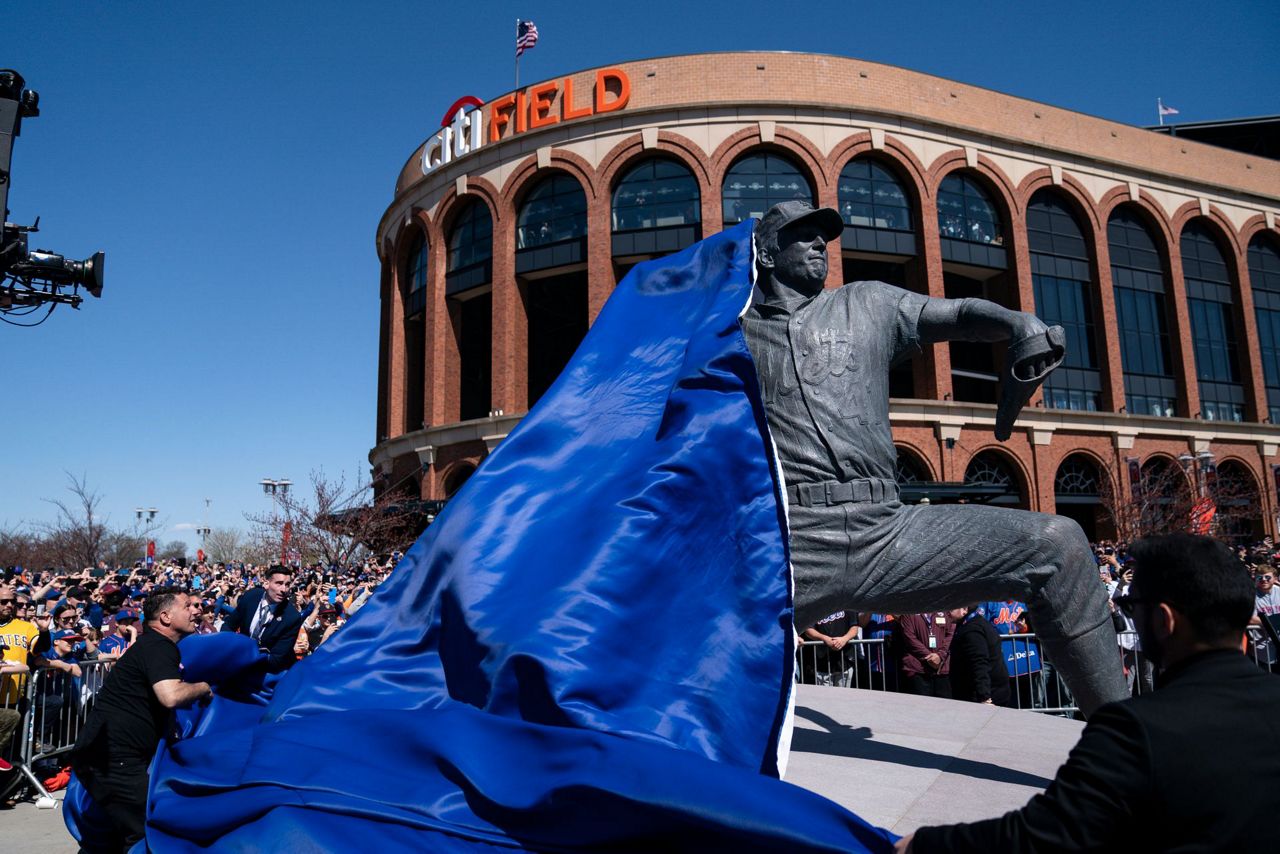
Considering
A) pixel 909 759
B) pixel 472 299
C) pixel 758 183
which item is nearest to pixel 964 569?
pixel 909 759

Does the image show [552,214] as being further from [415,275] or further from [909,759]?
[909,759]

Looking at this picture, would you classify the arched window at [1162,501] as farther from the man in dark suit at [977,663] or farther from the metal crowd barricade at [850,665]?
the man in dark suit at [977,663]

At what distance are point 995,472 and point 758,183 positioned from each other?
12.2m

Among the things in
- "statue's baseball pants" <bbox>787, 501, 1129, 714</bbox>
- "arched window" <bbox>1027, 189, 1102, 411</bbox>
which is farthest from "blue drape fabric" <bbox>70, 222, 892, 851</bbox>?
"arched window" <bbox>1027, 189, 1102, 411</bbox>

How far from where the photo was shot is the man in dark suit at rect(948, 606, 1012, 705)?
7.60 m

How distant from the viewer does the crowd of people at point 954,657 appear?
7742mm

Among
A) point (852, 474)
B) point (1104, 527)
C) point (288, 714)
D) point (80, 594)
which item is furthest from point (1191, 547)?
point (1104, 527)

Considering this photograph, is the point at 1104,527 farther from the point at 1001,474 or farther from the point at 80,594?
the point at 80,594

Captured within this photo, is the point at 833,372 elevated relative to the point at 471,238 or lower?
lower

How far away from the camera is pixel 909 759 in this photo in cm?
435

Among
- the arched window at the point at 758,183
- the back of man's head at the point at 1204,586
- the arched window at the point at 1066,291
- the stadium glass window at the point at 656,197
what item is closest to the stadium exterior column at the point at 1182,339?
the arched window at the point at 1066,291

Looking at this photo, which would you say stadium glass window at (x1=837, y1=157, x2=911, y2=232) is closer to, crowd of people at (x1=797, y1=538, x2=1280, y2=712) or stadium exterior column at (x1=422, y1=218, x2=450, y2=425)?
stadium exterior column at (x1=422, y1=218, x2=450, y2=425)

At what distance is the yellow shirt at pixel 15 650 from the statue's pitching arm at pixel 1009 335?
795 centimetres

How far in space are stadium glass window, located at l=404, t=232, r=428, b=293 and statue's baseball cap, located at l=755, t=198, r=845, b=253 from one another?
105 feet
